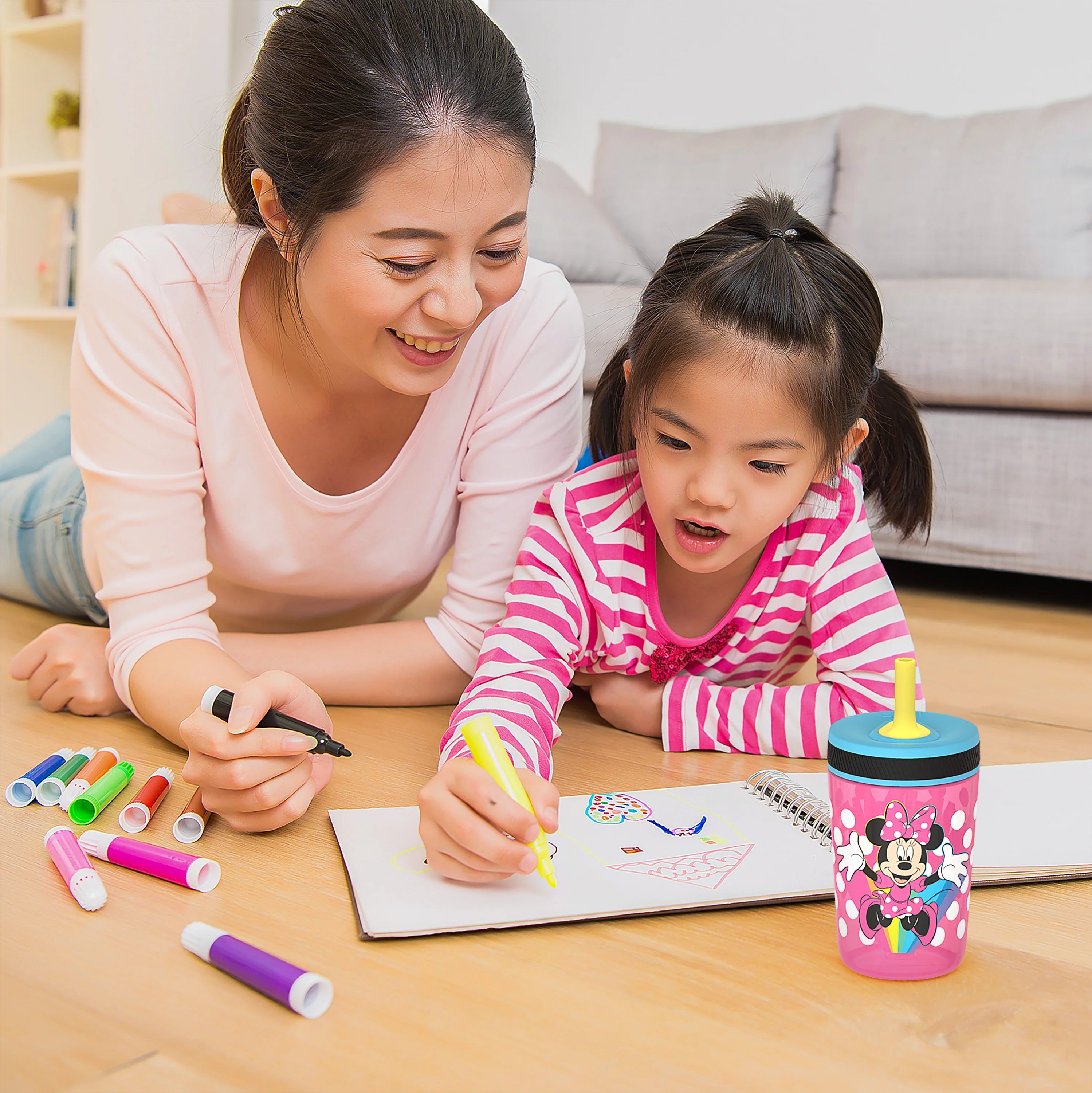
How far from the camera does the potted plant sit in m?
3.11

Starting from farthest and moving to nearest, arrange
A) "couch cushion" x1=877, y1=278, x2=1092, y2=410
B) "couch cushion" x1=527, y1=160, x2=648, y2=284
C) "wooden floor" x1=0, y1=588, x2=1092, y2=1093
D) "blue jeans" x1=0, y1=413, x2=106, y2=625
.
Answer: "couch cushion" x1=527, y1=160, x2=648, y2=284
"couch cushion" x1=877, y1=278, x2=1092, y2=410
"blue jeans" x1=0, y1=413, x2=106, y2=625
"wooden floor" x1=0, y1=588, x2=1092, y2=1093

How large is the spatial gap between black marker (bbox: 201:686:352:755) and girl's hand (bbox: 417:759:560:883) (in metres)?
0.08

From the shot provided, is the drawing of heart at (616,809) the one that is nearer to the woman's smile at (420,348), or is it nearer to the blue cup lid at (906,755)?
the blue cup lid at (906,755)

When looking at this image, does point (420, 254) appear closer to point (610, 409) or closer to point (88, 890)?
point (610, 409)

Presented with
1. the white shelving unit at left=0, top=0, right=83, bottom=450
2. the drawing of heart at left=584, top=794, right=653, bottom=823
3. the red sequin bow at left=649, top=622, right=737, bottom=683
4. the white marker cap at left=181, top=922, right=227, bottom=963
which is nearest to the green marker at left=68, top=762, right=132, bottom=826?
the white marker cap at left=181, top=922, right=227, bottom=963

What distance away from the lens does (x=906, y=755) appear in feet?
1.68

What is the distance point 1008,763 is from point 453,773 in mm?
602

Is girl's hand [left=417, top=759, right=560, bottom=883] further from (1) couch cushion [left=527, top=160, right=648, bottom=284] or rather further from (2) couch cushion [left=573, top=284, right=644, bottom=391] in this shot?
(1) couch cushion [left=527, top=160, right=648, bottom=284]

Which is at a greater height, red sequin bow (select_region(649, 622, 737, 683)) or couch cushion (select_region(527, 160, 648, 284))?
couch cushion (select_region(527, 160, 648, 284))

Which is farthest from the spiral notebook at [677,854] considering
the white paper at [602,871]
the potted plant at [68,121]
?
the potted plant at [68,121]

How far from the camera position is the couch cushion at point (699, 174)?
2479mm

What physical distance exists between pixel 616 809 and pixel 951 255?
1.76 metres

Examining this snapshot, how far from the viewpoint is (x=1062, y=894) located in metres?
0.70

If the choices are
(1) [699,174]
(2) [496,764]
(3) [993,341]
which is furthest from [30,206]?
(2) [496,764]
